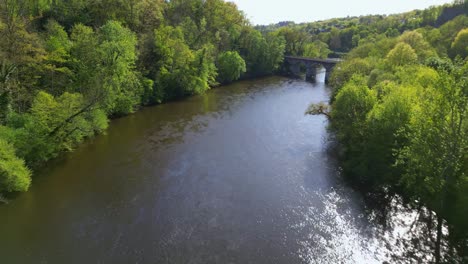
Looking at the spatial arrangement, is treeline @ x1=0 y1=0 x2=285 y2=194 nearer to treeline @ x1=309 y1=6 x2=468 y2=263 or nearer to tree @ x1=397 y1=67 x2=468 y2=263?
treeline @ x1=309 y1=6 x2=468 y2=263

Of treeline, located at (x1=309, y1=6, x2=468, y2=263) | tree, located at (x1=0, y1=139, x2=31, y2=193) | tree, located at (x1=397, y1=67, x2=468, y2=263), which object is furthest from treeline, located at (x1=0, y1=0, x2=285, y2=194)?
tree, located at (x1=397, y1=67, x2=468, y2=263)

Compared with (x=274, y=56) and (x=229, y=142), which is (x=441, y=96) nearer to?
(x=229, y=142)

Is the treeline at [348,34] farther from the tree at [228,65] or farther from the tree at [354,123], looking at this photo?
the tree at [354,123]

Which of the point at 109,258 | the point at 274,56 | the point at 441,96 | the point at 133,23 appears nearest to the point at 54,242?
the point at 109,258

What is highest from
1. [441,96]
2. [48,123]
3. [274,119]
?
[441,96]

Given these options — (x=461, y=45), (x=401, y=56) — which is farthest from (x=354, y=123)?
(x=461, y=45)

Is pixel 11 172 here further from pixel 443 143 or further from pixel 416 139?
pixel 443 143

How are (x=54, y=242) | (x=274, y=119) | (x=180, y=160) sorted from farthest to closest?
(x=274, y=119)
(x=180, y=160)
(x=54, y=242)
